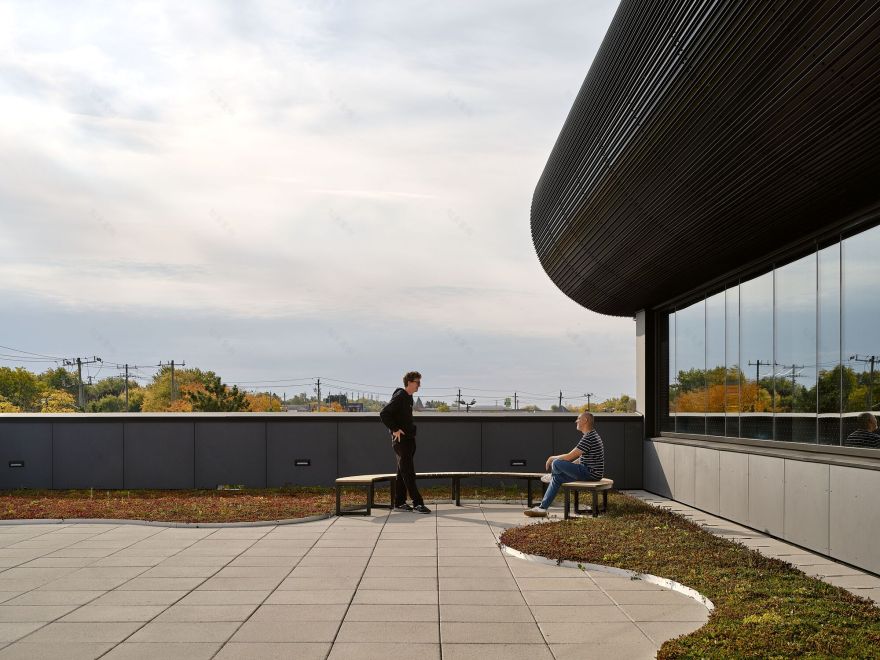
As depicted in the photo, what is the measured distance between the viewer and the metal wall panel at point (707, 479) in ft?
41.9

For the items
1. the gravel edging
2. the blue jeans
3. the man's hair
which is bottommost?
the gravel edging

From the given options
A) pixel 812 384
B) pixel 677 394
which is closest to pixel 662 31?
pixel 812 384

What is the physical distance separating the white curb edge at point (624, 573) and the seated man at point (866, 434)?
3.20m

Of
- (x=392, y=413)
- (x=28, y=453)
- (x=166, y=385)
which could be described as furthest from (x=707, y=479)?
(x=166, y=385)

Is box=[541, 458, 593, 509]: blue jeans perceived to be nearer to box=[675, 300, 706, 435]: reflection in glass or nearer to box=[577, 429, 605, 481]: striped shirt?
box=[577, 429, 605, 481]: striped shirt

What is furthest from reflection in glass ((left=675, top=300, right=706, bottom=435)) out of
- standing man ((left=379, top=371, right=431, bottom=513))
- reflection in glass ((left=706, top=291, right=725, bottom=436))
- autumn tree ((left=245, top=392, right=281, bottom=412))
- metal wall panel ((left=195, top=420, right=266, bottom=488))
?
autumn tree ((left=245, top=392, right=281, bottom=412))

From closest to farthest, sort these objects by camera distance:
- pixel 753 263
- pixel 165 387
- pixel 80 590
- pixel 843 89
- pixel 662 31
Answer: pixel 843 89
pixel 80 590
pixel 662 31
pixel 753 263
pixel 165 387

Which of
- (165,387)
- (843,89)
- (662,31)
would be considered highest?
(662,31)

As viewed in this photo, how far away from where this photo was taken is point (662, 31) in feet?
26.3

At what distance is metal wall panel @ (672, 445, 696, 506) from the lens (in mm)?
13911

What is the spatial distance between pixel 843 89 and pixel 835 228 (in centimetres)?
384

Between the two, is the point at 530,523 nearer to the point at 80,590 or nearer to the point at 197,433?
the point at 80,590

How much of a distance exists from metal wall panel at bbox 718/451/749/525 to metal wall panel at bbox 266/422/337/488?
7005 millimetres

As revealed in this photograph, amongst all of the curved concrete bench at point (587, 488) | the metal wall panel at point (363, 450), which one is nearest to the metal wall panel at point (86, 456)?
the metal wall panel at point (363, 450)
